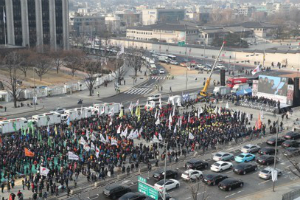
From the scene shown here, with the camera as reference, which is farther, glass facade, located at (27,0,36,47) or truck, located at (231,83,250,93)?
glass facade, located at (27,0,36,47)

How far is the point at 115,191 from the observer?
24.6 metres

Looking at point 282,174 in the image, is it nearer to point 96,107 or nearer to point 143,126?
point 143,126

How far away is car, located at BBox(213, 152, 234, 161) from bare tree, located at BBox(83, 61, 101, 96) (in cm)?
2966

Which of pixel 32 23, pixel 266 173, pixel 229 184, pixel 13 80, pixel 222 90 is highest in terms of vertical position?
pixel 32 23

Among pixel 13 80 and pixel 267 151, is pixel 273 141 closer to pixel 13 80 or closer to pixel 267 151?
pixel 267 151

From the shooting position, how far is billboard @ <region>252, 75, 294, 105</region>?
5019cm

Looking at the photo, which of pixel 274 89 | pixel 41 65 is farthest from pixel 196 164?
pixel 41 65

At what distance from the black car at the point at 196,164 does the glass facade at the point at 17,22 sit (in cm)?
7176

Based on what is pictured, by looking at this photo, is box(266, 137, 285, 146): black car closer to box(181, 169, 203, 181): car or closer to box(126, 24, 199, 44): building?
box(181, 169, 203, 181): car

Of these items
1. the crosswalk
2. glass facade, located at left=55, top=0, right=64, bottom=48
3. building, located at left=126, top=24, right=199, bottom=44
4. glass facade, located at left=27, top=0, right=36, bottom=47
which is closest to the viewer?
the crosswalk

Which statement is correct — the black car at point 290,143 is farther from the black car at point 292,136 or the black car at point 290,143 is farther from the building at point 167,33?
the building at point 167,33

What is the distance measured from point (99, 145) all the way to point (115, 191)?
8028mm

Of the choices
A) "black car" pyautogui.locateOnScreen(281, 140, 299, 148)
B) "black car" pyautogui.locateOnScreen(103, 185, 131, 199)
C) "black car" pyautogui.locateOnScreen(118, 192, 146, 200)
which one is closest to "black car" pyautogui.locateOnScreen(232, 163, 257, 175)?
"black car" pyautogui.locateOnScreen(281, 140, 299, 148)

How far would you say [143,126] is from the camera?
38312 millimetres
